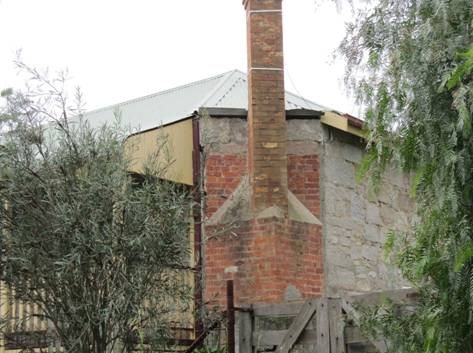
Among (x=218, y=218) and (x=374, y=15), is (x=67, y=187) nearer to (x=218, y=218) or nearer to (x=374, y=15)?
(x=218, y=218)

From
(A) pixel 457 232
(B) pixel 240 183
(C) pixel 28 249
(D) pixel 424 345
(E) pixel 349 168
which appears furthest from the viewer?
A: (E) pixel 349 168

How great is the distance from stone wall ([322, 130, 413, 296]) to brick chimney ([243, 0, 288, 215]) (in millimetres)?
944

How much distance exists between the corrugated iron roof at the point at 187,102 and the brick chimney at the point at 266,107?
102 centimetres

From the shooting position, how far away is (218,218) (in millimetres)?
11953

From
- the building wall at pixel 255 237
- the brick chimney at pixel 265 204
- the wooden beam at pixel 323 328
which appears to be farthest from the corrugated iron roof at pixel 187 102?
the wooden beam at pixel 323 328

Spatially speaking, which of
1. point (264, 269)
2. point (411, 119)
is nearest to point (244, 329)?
point (264, 269)

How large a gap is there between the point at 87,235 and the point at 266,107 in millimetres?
3700

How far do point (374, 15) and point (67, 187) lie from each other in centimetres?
383

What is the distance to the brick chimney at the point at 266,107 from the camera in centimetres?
1172

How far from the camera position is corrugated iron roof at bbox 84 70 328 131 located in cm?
1353

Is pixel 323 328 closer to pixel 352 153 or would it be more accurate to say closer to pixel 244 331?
pixel 244 331

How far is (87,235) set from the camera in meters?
9.14

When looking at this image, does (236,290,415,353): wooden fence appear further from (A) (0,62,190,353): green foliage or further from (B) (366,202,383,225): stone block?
(B) (366,202,383,225): stone block

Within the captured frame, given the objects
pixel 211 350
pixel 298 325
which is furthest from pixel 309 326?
pixel 211 350
